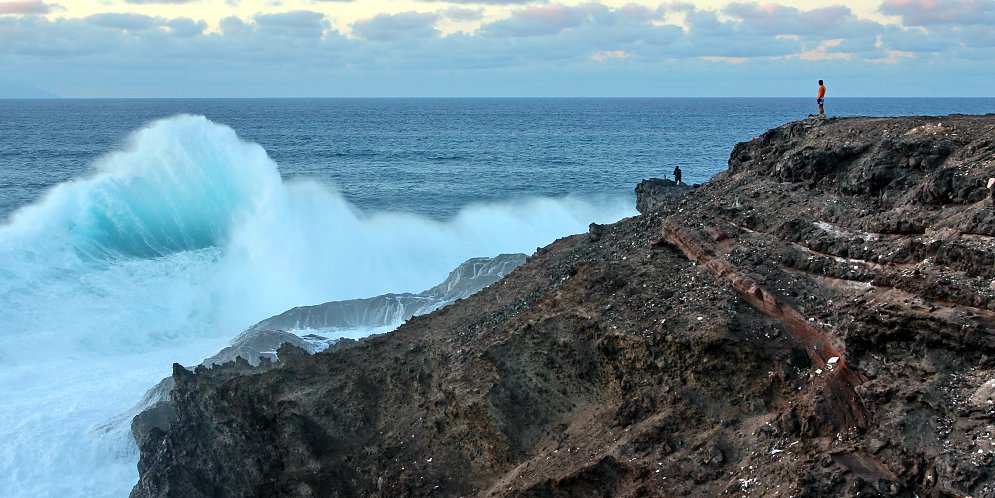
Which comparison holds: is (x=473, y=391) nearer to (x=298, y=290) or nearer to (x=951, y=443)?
(x=951, y=443)

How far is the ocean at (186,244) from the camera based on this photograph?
20781 mm

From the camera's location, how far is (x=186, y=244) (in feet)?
123

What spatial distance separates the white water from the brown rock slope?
19.4 feet

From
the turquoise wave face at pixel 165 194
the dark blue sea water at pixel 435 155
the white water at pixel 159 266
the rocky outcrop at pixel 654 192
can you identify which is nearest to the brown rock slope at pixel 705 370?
the rocky outcrop at pixel 654 192

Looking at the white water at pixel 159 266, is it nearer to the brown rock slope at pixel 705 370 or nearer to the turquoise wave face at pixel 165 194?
the turquoise wave face at pixel 165 194

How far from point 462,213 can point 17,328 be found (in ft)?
79.4

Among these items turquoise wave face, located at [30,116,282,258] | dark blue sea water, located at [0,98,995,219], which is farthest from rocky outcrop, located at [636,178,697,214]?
dark blue sea water, located at [0,98,995,219]

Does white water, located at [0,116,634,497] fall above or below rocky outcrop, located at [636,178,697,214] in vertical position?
below

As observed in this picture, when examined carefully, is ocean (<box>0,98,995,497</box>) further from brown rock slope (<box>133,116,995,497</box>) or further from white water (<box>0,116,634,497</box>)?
brown rock slope (<box>133,116,995,497</box>)

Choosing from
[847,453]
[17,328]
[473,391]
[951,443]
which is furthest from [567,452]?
[17,328]

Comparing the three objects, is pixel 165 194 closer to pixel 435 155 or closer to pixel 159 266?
pixel 159 266

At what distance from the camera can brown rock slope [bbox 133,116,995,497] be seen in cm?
948

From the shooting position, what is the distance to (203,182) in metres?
42.7

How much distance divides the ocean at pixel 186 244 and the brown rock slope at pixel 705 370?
6223 mm
